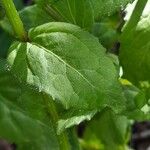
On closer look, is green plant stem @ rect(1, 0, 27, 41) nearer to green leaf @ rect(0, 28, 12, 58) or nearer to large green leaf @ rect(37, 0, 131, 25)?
large green leaf @ rect(37, 0, 131, 25)

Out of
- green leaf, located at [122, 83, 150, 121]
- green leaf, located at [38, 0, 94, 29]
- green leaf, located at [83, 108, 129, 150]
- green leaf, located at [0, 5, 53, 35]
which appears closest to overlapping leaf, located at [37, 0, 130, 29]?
green leaf, located at [38, 0, 94, 29]

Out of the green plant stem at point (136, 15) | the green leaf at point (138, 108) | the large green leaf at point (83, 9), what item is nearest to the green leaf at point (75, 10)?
the large green leaf at point (83, 9)

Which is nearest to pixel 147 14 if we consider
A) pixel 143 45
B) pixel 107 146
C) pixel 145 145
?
pixel 143 45

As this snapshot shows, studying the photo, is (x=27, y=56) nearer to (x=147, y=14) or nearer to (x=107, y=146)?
(x=147, y=14)

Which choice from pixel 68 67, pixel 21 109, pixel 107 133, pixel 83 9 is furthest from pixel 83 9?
pixel 107 133

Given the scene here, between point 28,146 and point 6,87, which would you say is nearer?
point 6,87

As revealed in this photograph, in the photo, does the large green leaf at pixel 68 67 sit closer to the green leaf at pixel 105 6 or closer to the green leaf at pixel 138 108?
the green leaf at pixel 105 6
